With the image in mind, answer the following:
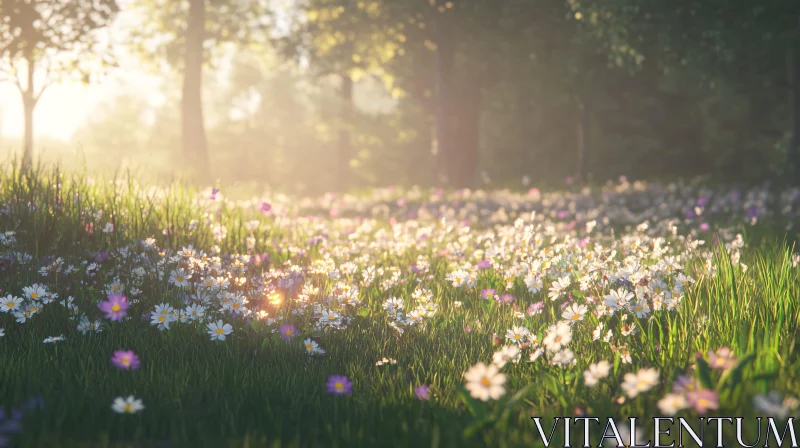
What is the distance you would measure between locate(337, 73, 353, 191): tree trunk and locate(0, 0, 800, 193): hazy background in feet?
0.23

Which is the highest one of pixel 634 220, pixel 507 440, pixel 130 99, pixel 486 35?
pixel 130 99

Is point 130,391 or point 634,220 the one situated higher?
point 634,220

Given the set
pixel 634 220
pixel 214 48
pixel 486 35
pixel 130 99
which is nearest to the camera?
pixel 634 220

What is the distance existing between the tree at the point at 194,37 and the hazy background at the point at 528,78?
81 millimetres

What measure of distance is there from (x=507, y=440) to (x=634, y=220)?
9443mm

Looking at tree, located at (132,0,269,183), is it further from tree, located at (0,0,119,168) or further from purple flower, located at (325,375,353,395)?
purple flower, located at (325,375,353,395)

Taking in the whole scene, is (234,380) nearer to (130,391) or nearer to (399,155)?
(130,391)

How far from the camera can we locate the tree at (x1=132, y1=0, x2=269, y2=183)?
2225cm

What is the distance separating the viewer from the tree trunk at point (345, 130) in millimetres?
30984

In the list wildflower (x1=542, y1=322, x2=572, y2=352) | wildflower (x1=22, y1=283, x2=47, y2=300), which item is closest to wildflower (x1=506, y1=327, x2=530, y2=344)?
wildflower (x1=542, y1=322, x2=572, y2=352)

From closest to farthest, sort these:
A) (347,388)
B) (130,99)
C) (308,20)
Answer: (347,388)
(308,20)
(130,99)

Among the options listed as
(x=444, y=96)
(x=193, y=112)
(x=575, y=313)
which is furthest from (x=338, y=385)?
(x=193, y=112)

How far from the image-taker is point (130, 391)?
310 centimetres

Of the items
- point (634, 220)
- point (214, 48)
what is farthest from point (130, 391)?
point (214, 48)
